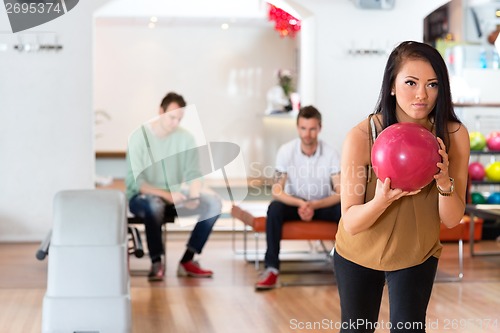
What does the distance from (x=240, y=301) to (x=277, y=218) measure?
747mm

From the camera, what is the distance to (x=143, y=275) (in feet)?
20.0

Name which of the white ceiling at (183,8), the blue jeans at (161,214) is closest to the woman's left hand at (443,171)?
the blue jeans at (161,214)

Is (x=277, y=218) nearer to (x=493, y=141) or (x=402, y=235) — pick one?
(x=493, y=141)

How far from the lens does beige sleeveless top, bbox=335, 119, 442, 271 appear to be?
2.33m

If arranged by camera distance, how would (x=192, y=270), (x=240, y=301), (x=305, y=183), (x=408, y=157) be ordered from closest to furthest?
(x=408, y=157) < (x=240, y=301) < (x=305, y=183) < (x=192, y=270)

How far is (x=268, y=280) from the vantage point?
18.4ft

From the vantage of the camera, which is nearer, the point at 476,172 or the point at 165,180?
the point at 165,180

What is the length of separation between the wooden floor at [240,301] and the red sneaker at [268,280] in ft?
0.21

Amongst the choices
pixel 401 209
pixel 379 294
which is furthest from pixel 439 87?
pixel 379 294

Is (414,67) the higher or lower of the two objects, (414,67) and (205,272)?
the higher

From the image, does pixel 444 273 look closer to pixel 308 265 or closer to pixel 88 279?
pixel 308 265

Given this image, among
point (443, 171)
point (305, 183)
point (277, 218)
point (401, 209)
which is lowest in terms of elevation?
point (277, 218)

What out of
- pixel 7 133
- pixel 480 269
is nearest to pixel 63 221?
pixel 480 269

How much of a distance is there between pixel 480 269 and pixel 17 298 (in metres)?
3.17
